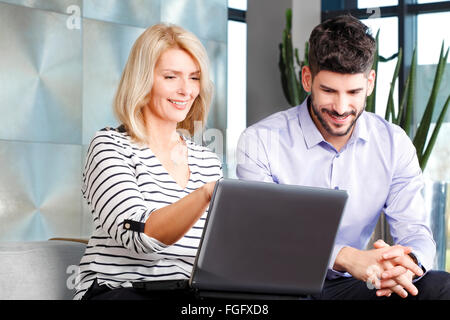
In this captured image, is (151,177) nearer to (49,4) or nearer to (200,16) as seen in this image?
(49,4)

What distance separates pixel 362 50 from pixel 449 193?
2484mm

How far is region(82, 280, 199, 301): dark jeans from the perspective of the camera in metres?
1.28

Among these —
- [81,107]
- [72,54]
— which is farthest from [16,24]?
[81,107]

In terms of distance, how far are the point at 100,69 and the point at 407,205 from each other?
71.8 inches

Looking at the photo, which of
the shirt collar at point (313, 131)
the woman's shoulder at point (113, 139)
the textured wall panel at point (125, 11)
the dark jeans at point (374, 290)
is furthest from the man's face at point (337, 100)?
the textured wall panel at point (125, 11)

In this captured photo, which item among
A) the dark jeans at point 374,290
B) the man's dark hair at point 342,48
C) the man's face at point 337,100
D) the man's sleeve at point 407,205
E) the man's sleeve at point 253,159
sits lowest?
the dark jeans at point 374,290

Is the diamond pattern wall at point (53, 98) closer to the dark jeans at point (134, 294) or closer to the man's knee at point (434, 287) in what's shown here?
the dark jeans at point (134, 294)

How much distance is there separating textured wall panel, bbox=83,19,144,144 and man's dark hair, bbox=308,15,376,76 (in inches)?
57.4

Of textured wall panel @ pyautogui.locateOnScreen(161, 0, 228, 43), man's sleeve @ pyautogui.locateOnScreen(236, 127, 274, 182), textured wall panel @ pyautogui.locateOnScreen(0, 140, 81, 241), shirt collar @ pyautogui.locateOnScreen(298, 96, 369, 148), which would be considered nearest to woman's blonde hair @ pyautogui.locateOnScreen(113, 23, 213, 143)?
man's sleeve @ pyautogui.locateOnScreen(236, 127, 274, 182)

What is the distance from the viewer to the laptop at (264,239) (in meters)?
1.13

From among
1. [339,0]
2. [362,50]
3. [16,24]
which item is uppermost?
[339,0]

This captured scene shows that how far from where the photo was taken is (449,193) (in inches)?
161

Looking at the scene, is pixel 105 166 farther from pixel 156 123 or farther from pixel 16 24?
pixel 16 24

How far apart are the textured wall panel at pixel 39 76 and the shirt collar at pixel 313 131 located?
4.80 ft
